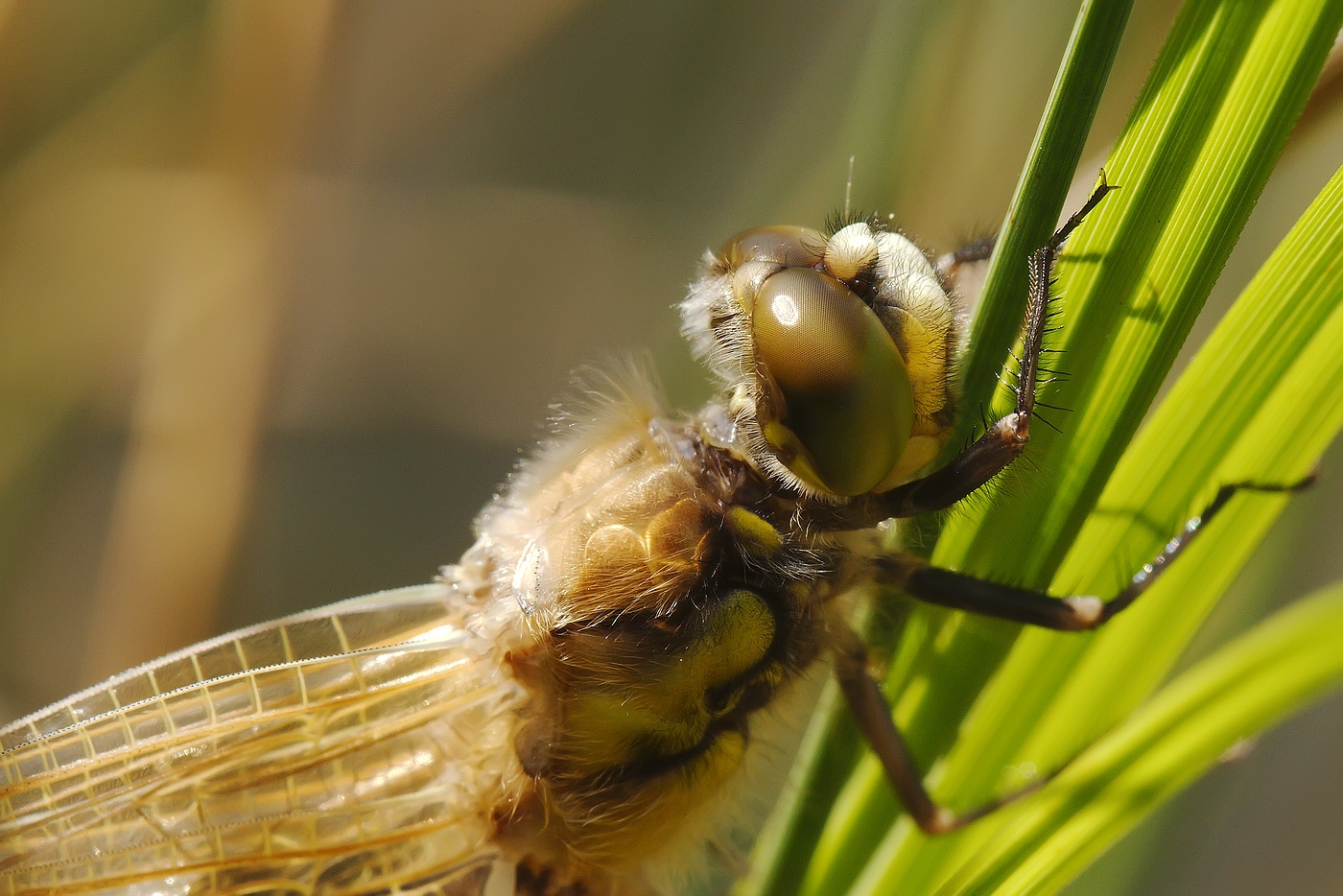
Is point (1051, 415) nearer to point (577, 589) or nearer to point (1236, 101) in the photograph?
point (1236, 101)

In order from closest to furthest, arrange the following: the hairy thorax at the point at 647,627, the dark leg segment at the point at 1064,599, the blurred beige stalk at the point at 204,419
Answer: the dark leg segment at the point at 1064,599
the hairy thorax at the point at 647,627
the blurred beige stalk at the point at 204,419

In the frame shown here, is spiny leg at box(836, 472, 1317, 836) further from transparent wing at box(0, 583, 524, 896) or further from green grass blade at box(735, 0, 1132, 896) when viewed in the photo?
transparent wing at box(0, 583, 524, 896)

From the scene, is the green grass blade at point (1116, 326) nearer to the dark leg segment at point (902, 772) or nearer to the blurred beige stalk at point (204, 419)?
the dark leg segment at point (902, 772)

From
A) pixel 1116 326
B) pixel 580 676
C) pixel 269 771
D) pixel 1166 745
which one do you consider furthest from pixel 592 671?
pixel 1116 326

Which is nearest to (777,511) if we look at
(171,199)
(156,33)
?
(171,199)

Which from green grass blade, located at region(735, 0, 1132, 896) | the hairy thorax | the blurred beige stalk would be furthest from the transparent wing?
the blurred beige stalk

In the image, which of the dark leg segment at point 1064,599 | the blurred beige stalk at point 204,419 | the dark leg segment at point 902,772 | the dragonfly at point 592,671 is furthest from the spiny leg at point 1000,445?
the blurred beige stalk at point 204,419
